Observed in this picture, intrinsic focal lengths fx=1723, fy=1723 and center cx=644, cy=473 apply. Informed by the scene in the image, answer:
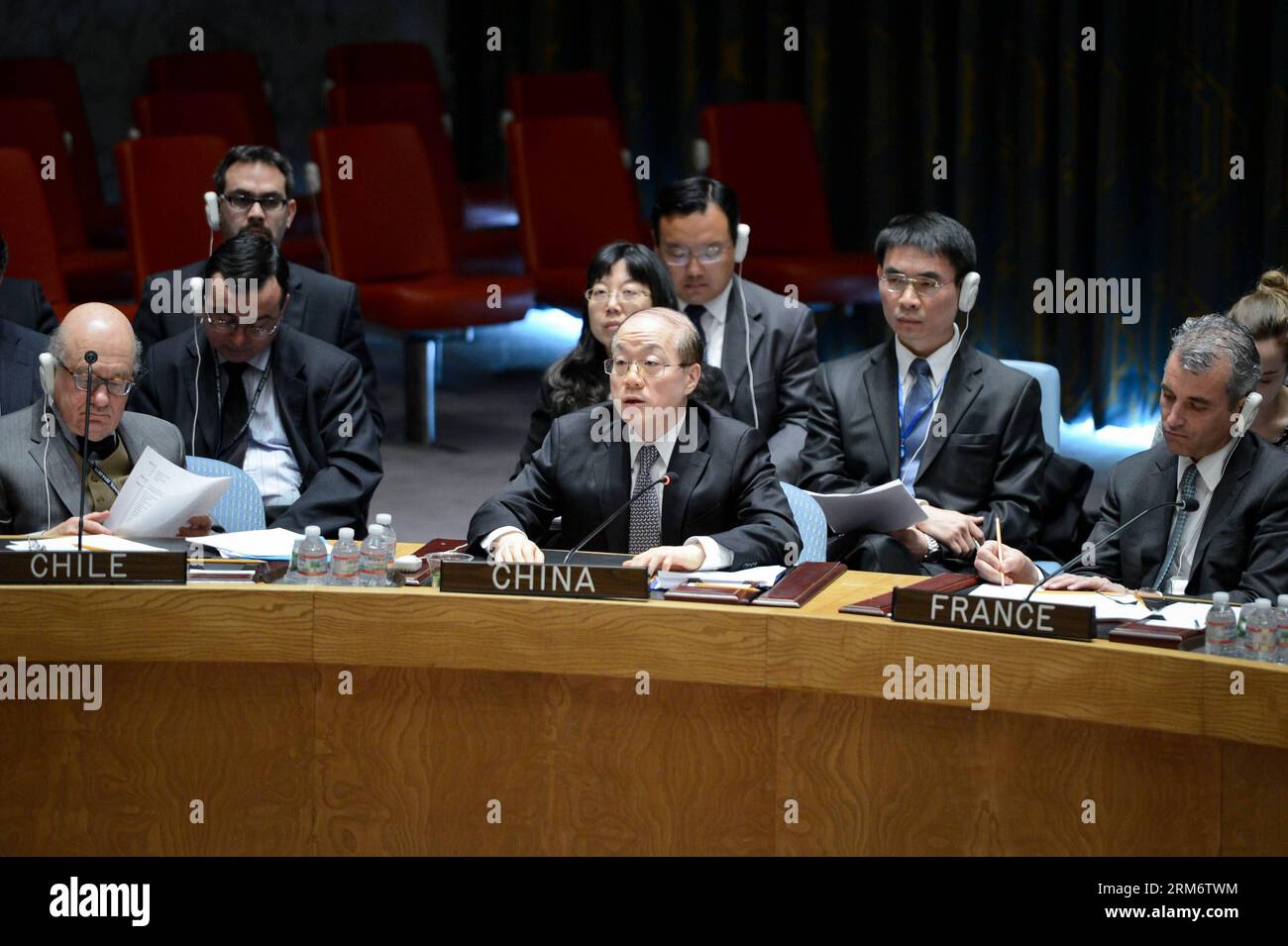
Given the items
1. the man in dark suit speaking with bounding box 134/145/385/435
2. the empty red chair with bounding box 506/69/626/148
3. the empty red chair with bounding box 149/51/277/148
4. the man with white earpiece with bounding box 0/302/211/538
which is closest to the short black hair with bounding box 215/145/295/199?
the man in dark suit speaking with bounding box 134/145/385/435

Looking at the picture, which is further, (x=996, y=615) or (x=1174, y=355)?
(x=1174, y=355)

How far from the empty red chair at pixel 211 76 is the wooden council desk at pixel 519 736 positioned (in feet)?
16.6

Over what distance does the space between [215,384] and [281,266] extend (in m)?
0.30

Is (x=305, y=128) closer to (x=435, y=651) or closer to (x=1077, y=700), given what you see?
(x=435, y=651)

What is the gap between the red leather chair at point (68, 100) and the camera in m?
6.74

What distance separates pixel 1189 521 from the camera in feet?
9.21

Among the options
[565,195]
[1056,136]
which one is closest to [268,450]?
[565,195]

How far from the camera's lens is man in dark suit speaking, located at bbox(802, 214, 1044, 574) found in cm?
334

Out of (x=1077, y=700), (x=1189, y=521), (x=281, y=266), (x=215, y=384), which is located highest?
(x=281, y=266)

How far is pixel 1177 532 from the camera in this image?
281 centimetres

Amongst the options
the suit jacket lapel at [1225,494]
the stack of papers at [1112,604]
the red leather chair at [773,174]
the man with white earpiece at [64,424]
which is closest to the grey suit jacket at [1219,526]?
the suit jacket lapel at [1225,494]

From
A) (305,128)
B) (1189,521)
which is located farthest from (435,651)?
(305,128)

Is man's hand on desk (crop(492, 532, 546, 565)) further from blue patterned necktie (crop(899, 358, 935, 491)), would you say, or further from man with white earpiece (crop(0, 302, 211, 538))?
blue patterned necktie (crop(899, 358, 935, 491))

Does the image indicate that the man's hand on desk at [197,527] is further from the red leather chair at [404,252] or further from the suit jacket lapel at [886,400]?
the red leather chair at [404,252]
